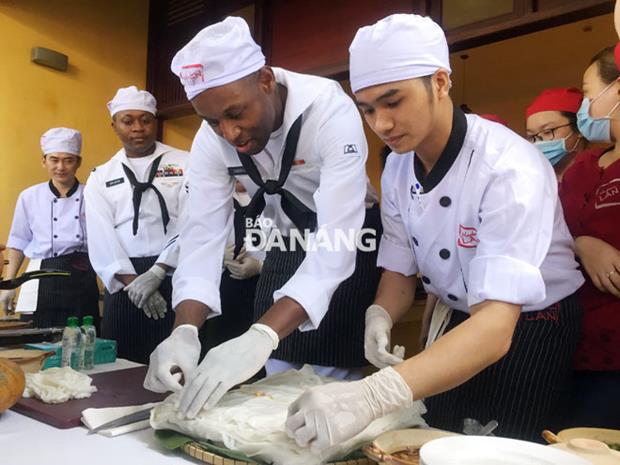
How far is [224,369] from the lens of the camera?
1.20 m

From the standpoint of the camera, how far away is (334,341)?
1720 mm

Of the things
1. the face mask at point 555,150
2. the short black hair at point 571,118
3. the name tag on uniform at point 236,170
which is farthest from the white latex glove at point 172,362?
the short black hair at point 571,118

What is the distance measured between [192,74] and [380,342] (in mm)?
792

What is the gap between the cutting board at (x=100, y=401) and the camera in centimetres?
118

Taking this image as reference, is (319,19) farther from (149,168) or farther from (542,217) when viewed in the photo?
(542,217)

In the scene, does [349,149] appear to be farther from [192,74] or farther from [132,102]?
[132,102]

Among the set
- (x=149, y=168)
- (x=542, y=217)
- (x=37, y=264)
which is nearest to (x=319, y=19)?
(x=149, y=168)

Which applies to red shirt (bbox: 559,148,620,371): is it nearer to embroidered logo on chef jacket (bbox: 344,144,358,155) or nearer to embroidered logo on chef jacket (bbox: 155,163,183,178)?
embroidered logo on chef jacket (bbox: 344,144,358,155)

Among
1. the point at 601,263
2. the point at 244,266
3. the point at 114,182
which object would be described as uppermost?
the point at 114,182

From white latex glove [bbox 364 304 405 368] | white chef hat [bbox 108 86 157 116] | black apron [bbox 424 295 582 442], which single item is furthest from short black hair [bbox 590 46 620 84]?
white chef hat [bbox 108 86 157 116]

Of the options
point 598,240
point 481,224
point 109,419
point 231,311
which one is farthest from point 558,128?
point 109,419

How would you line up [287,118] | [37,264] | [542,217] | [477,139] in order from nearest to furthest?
1. [542,217]
2. [477,139]
3. [287,118]
4. [37,264]

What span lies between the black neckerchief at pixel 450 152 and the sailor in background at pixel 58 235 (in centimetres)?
269

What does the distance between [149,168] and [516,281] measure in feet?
6.58
